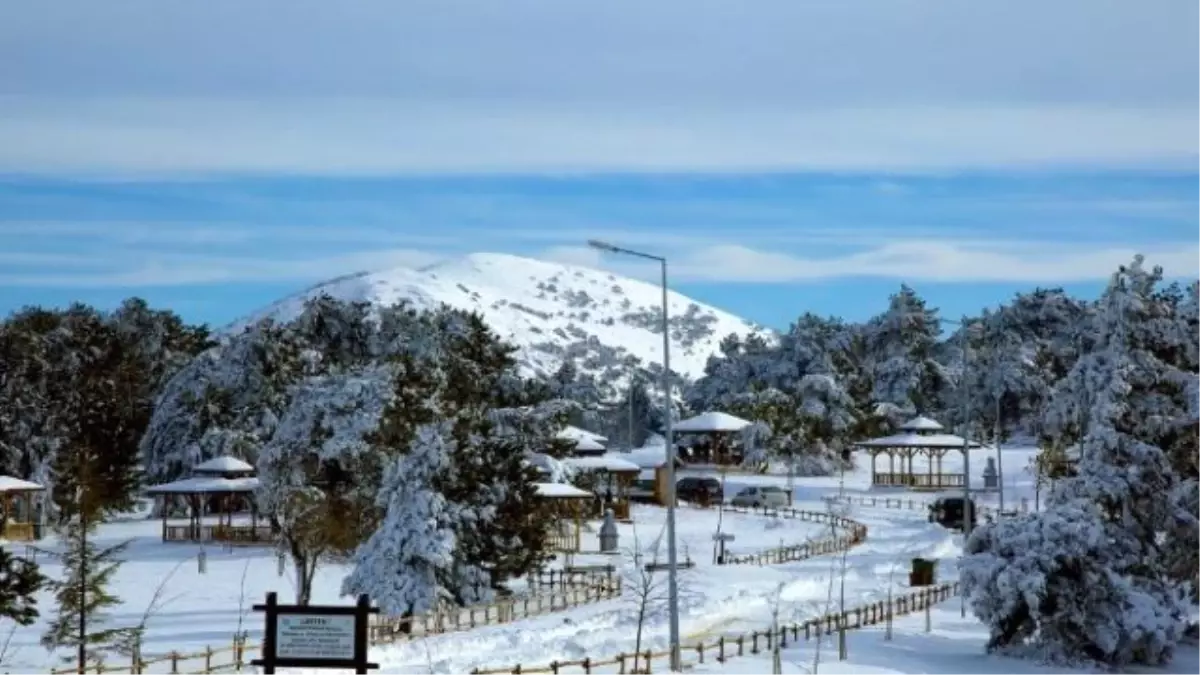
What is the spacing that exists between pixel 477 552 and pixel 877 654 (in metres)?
13.9

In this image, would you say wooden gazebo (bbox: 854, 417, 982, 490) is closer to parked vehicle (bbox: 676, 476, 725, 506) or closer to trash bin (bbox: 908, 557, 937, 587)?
parked vehicle (bbox: 676, 476, 725, 506)

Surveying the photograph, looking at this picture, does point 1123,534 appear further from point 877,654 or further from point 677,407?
point 677,407

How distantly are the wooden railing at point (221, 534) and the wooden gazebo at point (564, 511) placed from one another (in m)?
12.0

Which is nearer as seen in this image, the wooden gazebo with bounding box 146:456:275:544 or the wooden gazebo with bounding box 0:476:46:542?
the wooden gazebo with bounding box 0:476:46:542

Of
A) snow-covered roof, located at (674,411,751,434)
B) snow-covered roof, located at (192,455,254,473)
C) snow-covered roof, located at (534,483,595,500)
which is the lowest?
snow-covered roof, located at (534,483,595,500)

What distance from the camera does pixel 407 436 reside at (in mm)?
57781

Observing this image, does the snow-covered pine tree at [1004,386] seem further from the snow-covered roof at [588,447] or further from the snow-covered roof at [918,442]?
the snow-covered roof at [588,447]

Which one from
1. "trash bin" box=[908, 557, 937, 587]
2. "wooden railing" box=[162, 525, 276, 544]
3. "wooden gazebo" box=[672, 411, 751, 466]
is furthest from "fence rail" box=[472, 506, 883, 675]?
"wooden railing" box=[162, 525, 276, 544]

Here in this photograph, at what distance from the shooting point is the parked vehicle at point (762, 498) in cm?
8975

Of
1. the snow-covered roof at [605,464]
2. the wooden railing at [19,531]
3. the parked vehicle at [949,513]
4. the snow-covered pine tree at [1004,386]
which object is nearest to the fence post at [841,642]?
the snow-covered roof at [605,464]

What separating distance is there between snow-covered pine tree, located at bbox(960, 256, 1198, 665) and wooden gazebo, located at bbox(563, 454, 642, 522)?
92.1 ft

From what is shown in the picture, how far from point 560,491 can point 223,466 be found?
A: 1752 cm

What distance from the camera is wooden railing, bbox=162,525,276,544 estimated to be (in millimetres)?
71875

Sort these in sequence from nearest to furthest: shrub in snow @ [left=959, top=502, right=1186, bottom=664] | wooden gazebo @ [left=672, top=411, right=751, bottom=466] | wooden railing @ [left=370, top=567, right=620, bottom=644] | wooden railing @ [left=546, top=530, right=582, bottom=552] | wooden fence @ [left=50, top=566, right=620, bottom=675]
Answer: wooden fence @ [left=50, top=566, right=620, bottom=675] < wooden railing @ [left=370, top=567, right=620, bottom=644] < shrub in snow @ [left=959, top=502, right=1186, bottom=664] < wooden railing @ [left=546, top=530, right=582, bottom=552] < wooden gazebo @ [left=672, top=411, right=751, bottom=466]
